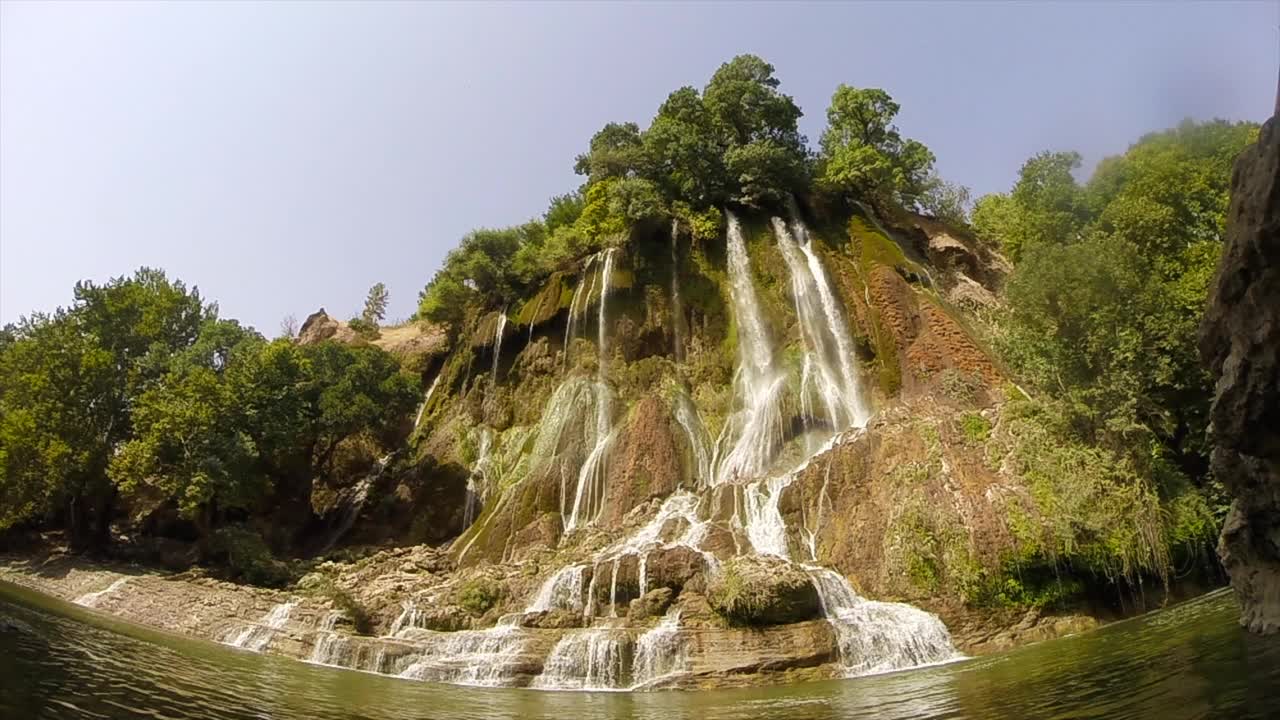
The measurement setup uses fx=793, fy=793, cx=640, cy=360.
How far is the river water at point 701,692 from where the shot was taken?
10.1 metres

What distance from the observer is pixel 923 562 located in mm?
20953

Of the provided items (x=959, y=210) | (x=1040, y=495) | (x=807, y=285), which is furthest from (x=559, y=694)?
(x=959, y=210)

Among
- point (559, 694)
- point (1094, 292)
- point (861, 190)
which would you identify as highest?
point (861, 190)

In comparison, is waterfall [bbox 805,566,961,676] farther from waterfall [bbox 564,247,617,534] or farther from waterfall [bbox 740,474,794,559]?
waterfall [bbox 564,247,617,534]

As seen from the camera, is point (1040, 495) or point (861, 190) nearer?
point (1040, 495)

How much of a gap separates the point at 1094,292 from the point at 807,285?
46.3 ft

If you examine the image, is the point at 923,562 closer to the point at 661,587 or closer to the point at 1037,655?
the point at 1037,655

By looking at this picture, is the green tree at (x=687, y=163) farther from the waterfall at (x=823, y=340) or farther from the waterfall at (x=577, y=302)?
the waterfall at (x=577, y=302)

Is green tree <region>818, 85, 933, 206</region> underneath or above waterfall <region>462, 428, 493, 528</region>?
above

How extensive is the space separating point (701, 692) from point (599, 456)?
15295mm

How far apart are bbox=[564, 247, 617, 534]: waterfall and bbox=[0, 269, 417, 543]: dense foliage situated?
31.2 ft

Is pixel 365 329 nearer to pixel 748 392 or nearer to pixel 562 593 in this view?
pixel 748 392

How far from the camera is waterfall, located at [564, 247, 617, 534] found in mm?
30516

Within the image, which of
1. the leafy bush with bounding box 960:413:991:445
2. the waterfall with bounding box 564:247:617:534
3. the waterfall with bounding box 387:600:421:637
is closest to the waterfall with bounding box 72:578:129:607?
the waterfall with bounding box 387:600:421:637
